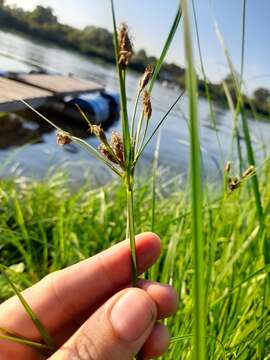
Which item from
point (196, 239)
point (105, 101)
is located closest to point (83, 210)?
point (196, 239)

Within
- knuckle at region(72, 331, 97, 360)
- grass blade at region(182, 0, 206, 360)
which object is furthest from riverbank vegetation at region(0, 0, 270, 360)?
knuckle at region(72, 331, 97, 360)

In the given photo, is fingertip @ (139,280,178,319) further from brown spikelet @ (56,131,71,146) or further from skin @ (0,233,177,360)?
brown spikelet @ (56,131,71,146)

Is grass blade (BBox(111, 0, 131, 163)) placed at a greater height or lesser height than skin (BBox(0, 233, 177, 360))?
greater

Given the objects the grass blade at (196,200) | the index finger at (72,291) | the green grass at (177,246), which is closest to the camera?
the grass blade at (196,200)

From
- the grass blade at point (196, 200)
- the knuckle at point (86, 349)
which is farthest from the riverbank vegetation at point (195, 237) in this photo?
the knuckle at point (86, 349)

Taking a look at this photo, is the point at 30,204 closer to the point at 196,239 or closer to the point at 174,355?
the point at 174,355

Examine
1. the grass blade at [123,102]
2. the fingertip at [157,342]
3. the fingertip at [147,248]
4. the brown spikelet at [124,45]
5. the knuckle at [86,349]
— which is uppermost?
the brown spikelet at [124,45]

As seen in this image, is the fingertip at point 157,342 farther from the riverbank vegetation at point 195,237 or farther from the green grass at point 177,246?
the green grass at point 177,246

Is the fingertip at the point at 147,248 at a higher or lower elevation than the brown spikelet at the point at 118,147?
lower
